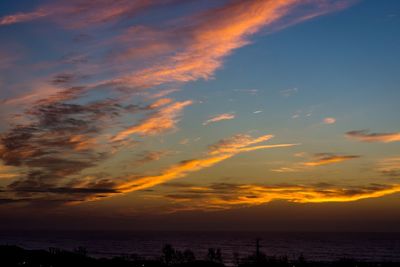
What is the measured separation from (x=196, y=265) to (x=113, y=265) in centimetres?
1212

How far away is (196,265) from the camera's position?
64.0 m

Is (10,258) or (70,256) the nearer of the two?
(10,258)

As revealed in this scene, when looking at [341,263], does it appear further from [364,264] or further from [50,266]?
[50,266]

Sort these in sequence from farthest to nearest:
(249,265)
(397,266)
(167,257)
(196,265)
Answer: (167,257), (397,266), (249,265), (196,265)

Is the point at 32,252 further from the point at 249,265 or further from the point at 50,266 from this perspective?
the point at 249,265

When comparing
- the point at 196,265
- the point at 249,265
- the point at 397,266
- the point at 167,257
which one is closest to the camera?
the point at 196,265

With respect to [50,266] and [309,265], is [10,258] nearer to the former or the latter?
[50,266]

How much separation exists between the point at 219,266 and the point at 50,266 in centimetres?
2294

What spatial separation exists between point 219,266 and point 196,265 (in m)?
3.20

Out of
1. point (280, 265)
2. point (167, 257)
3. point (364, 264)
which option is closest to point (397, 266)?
point (364, 264)

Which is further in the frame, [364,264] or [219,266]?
[364,264]

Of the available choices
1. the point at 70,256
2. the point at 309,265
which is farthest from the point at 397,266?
the point at 70,256

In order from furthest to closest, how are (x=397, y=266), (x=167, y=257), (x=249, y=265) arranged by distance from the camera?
(x=167, y=257) → (x=397, y=266) → (x=249, y=265)

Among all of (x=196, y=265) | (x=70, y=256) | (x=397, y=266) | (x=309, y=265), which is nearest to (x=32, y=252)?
(x=70, y=256)
